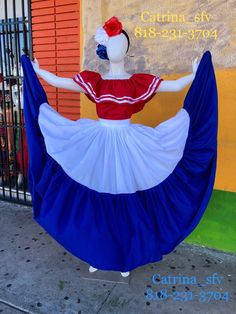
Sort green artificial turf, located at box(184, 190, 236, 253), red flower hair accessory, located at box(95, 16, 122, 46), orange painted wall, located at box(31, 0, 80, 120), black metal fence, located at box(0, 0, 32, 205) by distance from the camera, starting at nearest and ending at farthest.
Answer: red flower hair accessory, located at box(95, 16, 122, 46) < green artificial turf, located at box(184, 190, 236, 253) < orange painted wall, located at box(31, 0, 80, 120) < black metal fence, located at box(0, 0, 32, 205)

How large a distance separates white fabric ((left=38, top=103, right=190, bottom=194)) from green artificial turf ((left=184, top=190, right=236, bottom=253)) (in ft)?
2.39

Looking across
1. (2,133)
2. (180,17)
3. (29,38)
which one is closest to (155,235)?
(180,17)

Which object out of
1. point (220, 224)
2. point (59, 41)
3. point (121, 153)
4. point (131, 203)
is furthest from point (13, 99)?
point (220, 224)

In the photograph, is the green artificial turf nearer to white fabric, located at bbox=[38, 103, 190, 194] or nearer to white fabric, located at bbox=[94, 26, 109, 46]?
white fabric, located at bbox=[38, 103, 190, 194]

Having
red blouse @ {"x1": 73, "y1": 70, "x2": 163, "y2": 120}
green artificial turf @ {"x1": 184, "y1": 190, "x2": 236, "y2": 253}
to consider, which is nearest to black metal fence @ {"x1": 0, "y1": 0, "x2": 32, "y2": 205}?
red blouse @ {"x1": 73, "y1": 70, "x2": 163, "y2": 120}

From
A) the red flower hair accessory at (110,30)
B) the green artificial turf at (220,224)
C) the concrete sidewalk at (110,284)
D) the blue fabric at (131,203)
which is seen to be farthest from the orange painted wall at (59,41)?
the green artificial turf at (220,224)

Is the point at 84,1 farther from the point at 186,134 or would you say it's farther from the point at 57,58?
the point at 186,134

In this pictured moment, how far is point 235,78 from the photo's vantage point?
262cm

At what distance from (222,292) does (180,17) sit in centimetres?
210

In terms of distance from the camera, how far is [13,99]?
4172 mm

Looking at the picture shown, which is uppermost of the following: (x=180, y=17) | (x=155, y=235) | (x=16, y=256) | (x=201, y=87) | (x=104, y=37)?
(x=180, y=17)

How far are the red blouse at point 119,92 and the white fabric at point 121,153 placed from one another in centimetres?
8

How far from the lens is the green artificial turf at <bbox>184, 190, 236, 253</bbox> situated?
2838 millimetres

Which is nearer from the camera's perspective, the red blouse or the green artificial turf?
the red blouse
